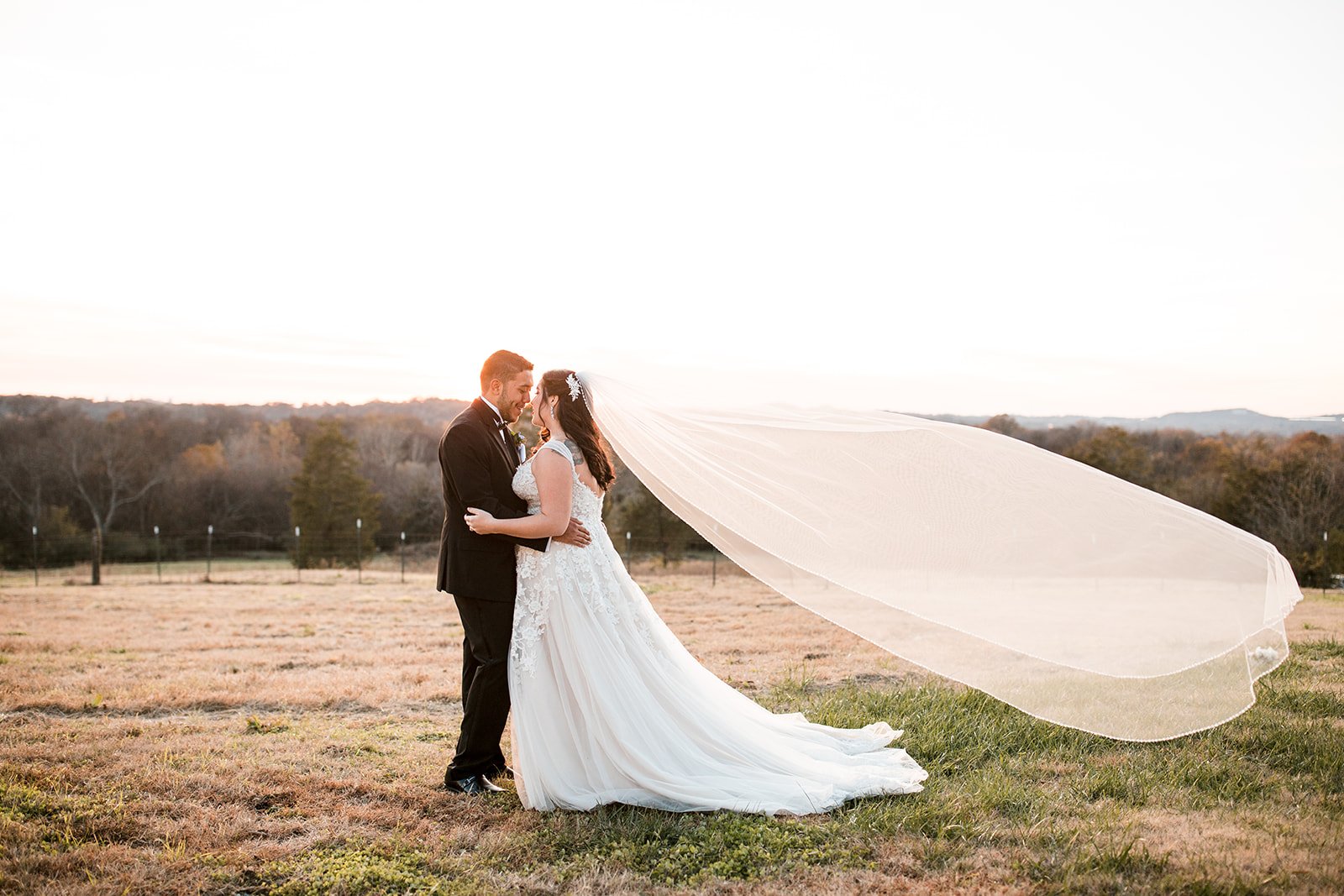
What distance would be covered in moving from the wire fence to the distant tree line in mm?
181

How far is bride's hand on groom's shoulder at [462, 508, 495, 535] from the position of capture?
4918 mm

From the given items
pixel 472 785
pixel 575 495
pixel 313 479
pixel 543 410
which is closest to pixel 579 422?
pixel 543 410

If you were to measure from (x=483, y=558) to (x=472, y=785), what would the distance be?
1347 mm

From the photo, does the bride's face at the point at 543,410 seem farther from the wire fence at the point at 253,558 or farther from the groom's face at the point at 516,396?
the wire fence at the point at 253,558

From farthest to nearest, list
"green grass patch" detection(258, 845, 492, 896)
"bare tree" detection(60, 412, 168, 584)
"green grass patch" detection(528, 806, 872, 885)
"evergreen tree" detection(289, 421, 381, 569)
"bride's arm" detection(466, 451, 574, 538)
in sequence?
"bare tree" detection(60, 412, 168, 584)
"evergreen tree" detection(289, 421, 381, 569)
"bride's arm" detection(466, 451, 574, 538)
"green grass patch" detection(528, 806, 872, 885)
"green grass patch" detection(258, 845, 492, 896)

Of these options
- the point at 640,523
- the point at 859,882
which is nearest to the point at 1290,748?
the point at 859,882

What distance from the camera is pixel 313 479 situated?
150 feet

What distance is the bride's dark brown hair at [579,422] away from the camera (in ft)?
16.7

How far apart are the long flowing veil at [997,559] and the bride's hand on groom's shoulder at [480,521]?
92 cm

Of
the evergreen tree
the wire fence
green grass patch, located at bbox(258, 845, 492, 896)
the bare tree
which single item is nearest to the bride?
green grass patch, located at bbox(258, 845, 492, 896)

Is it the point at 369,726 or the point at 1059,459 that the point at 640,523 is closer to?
the point at 369,726

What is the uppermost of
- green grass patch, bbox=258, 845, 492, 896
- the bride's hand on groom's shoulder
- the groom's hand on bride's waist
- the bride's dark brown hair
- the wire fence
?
the bride's dark brown hair

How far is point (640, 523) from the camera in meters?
30.0

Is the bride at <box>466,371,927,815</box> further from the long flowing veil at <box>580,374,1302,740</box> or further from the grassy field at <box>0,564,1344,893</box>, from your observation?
the long flowing veil at <box>580,374,1302,740</box>
